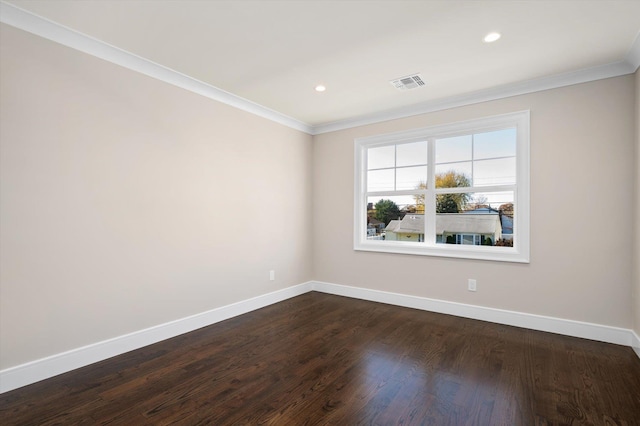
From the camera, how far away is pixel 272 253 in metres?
4.25

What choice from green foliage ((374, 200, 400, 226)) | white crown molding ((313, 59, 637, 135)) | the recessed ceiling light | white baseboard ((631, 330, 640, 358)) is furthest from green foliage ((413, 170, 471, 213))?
white baseboard ((631, 330, 640, 358))

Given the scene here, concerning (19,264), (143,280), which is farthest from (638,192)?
(19,264)

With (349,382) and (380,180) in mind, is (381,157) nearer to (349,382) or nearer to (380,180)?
(380,180)

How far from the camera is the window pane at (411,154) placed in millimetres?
4109

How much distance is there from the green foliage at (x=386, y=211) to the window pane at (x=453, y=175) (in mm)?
667

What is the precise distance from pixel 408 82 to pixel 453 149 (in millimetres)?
1136

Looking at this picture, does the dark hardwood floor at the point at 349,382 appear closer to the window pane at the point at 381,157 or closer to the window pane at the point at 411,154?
the window pane at the point at 411,154

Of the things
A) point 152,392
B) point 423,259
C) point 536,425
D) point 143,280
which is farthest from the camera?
point 423,259

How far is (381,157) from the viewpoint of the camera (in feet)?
14.7

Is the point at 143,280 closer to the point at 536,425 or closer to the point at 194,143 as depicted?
the point at 194,143

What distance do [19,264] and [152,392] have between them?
4.26ft

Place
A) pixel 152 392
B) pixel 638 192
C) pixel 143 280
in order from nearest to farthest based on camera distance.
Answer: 1. pixel 152 392
2. pixel 638 192
3. pixel 143 280

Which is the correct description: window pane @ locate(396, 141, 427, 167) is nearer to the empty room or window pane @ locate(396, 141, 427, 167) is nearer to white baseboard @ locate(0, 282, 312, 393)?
the empty room

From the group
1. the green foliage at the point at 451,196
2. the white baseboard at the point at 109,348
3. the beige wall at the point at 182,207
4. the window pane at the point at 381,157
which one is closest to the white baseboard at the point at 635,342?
the beige wall at the point at 182,207
